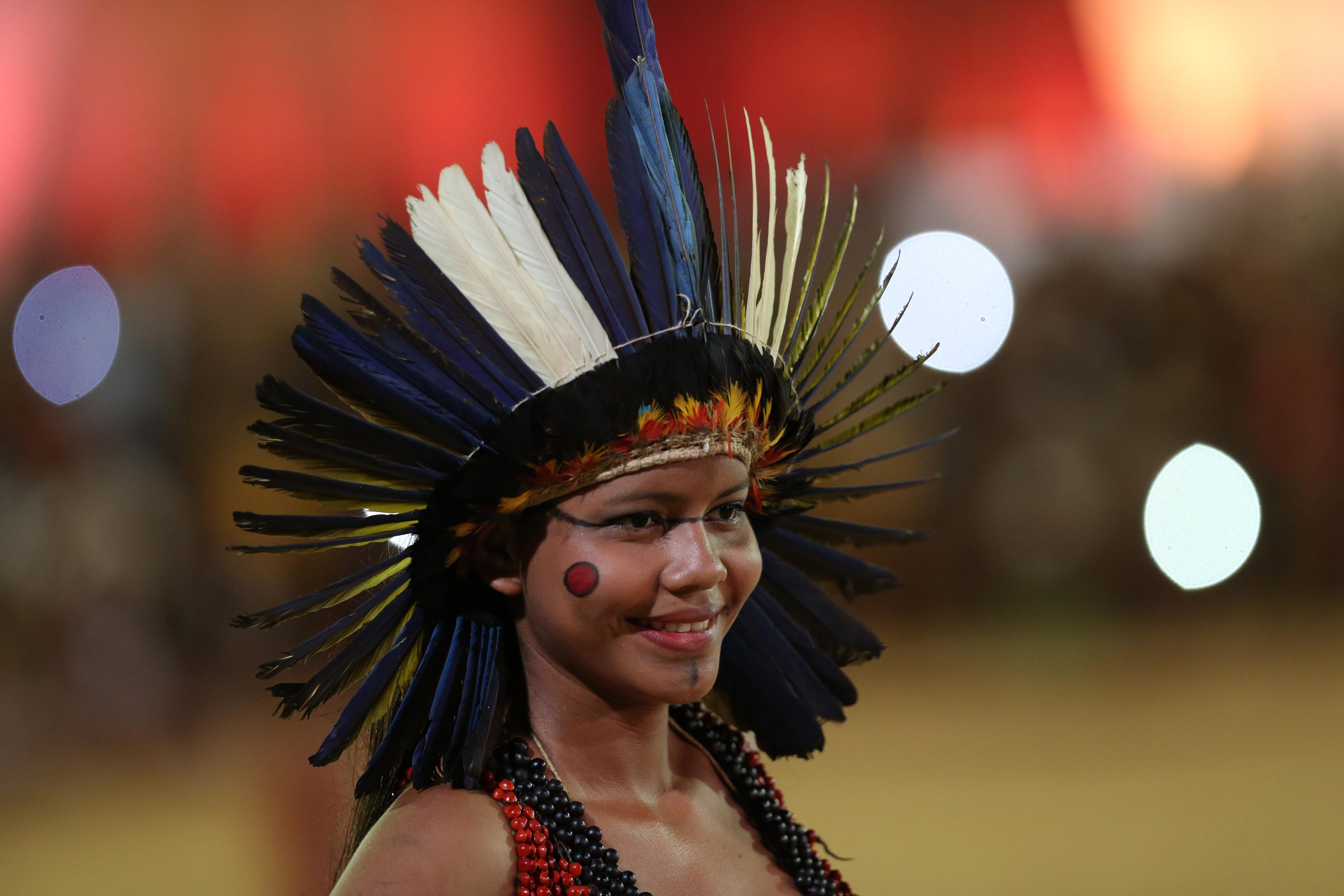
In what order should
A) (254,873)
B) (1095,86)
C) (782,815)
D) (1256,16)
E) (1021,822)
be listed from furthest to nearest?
(1095,86) < (1256,16) < (1021,822) < (254,873) < (782,815)

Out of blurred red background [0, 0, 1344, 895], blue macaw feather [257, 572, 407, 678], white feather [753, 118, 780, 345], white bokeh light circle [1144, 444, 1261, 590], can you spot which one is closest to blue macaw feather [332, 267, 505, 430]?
blue macaw feather [257, 572, 407, 678]

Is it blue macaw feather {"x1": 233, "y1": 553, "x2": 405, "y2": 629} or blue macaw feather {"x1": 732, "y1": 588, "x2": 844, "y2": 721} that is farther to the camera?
blue macaw feather {"x1": 732, "y1": 588, "x2": 844, "y2": 721}

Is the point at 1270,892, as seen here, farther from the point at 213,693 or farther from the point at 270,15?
the point at 270,15

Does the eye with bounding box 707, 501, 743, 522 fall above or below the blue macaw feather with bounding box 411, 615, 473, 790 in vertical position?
above

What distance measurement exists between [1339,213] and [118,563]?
13.3ft

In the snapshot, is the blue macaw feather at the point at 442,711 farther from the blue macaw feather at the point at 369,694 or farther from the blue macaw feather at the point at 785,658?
the blue macaw feather at the point at 785,658

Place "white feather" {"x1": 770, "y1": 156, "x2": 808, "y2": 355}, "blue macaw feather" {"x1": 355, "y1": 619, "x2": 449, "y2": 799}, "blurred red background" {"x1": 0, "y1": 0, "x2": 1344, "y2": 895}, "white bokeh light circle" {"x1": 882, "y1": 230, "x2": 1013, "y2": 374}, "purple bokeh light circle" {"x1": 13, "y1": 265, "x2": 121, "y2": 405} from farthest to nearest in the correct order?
"white bokeh light circle" {"x1": 882, "y1": 230, "x2": 1013, "y2": 374} < "purple bokeh light circle" {"x1": 13, "y1": 265, "x2": 121, "y2": 405} < "blurred red background" {"x1": 0, "y1": 0, "x2": 1344, "y2": 895} < "white feather" {"x1": 770, "y1": 156, "x2": 808, "y2": 355} < "blue macaw feather" {"x1": 355, "y1": 619, "x2": 449, "y2": 799}

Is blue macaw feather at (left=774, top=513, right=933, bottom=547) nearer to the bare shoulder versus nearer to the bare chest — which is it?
the bare chest

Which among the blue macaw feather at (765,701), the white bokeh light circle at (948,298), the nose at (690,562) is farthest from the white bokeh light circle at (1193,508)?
the nose at (690,562)

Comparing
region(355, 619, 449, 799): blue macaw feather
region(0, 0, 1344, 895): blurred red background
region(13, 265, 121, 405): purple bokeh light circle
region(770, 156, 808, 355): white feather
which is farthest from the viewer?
region(13, 265, 121, 405): purple bokeh light circle

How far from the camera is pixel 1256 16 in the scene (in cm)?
353

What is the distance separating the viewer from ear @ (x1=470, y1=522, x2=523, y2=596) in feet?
4.16

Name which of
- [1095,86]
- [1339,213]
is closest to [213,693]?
[1095,86]

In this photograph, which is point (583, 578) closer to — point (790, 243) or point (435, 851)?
point (435, 851)
